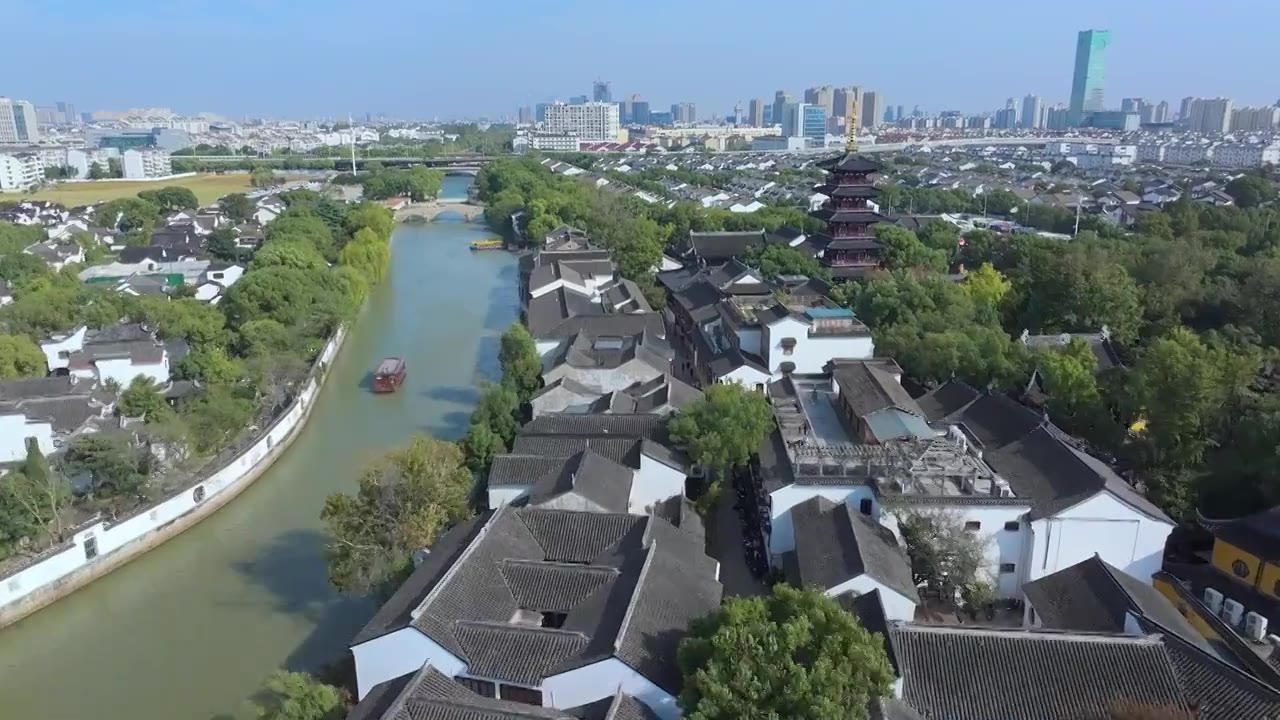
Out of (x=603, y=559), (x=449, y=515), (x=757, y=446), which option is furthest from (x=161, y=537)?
(x=757, y=446)

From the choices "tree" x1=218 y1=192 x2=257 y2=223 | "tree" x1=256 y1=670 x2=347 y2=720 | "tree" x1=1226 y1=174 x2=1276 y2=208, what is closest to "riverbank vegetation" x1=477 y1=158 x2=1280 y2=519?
"tree" x1=1226 y1=174 x2=1276 y2=208

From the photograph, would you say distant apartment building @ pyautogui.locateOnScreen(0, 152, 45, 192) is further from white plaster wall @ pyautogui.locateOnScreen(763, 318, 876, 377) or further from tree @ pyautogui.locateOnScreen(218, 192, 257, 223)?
white plaster wall @ pyautogui.locateOnScreen(763, 318, 876, 377)

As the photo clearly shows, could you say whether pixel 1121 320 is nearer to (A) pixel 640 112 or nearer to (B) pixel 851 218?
(B) pixel 851 218

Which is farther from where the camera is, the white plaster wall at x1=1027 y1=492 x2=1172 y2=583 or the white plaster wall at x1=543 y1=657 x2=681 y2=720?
the white plaster wall at x1=1027 y1=492 x2=1172 y2=583

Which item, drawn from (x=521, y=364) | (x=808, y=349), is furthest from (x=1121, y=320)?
(x=521, y=364)

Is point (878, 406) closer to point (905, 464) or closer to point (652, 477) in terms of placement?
point (905, 464)

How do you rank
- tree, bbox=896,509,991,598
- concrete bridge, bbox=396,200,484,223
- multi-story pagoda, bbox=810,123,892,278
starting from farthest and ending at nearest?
1. concrete bridge, bbox=396,200,484,223
2. multi-story pagoda, bbox=810,123,892,278
3. tree, bbox=896,509,991,598
